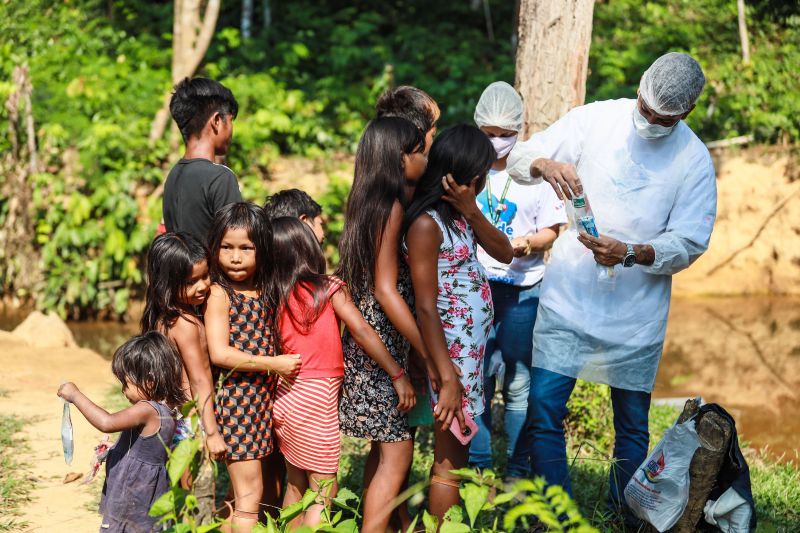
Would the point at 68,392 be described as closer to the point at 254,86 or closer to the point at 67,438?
the point at 67,438

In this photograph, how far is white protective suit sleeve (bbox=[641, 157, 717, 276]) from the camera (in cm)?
330

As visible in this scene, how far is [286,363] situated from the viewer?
314 cm

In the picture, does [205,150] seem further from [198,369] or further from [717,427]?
[717,427]

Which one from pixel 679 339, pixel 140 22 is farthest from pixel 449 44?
pixel 679 339

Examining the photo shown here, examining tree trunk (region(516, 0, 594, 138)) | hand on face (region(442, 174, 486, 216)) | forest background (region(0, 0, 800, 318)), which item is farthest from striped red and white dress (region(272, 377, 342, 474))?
forest background (region(0, 0, 800, 318))

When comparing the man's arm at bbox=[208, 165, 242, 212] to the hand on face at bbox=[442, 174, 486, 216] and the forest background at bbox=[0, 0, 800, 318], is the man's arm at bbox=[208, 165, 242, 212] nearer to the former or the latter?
the hand on face at bbox=[442, 174, 486, 216]

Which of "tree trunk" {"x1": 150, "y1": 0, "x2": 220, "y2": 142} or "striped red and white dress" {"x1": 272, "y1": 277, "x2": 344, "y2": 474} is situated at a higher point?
"tree trunk" {"x1": 150, "y1": 0, "x2": 220, "y2": 142}

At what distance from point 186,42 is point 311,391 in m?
6.69

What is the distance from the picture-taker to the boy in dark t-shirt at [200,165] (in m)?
3.40

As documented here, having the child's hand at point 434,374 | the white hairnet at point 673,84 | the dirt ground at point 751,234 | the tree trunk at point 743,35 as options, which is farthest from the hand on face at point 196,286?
the tree trunk at point 743,35

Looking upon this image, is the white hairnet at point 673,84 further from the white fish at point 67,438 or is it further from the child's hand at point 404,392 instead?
the white fish at point 67,438

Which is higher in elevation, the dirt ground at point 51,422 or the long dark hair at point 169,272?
the long dark hair at point 169,272

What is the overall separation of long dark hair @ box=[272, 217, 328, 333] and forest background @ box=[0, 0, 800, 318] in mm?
4406

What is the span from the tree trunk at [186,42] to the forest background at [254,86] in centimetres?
22
